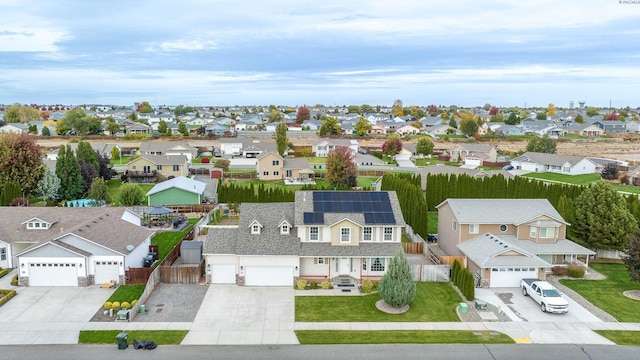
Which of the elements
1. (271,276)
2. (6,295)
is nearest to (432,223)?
(271,276)

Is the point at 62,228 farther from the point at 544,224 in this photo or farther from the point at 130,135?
the point at 130,135

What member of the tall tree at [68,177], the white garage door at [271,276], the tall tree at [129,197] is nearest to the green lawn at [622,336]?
the white garage door at [271,276]

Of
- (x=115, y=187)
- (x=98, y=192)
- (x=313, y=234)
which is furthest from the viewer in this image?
(x=115, y=187)

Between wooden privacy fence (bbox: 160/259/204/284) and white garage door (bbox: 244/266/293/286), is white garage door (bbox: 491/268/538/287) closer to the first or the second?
white garage door (bbox: 244/266/293/286)

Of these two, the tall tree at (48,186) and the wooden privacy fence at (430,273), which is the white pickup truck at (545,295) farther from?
the tall tree at (48,186)

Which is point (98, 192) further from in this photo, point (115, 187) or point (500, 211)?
point (500, 211)

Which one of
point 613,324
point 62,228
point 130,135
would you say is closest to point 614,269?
point 613,324

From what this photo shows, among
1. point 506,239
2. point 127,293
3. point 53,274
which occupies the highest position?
point 506,239
